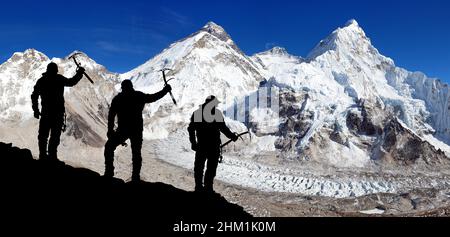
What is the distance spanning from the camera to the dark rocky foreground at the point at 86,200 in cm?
1069

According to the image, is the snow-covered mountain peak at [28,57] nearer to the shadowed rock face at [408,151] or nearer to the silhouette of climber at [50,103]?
the shadowed rock face at [408,151]

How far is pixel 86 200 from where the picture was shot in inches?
461

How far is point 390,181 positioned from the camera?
160750 mm

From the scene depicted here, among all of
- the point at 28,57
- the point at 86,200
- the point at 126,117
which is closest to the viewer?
the point at 86,200

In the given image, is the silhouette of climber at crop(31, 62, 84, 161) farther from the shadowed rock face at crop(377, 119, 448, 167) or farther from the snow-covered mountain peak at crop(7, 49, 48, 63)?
the shadowed rock face at crop(377, 119, 448, 167)

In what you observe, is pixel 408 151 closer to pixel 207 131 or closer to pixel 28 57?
pixel 28 57

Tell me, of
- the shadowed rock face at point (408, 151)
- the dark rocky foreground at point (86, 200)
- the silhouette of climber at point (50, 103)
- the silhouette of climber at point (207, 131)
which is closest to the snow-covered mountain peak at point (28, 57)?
the shadowed rock face at point (408, 151)

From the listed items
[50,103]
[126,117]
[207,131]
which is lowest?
[207,131]

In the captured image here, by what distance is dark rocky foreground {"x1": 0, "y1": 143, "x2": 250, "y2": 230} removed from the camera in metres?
10.7

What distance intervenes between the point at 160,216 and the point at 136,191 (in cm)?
141

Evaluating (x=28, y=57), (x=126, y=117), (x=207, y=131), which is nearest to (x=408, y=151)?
(x=28, y=57)

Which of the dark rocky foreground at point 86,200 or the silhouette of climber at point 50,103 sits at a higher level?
the silhouette of climber at point 50,103

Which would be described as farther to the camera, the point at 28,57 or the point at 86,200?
the point at 28,57
